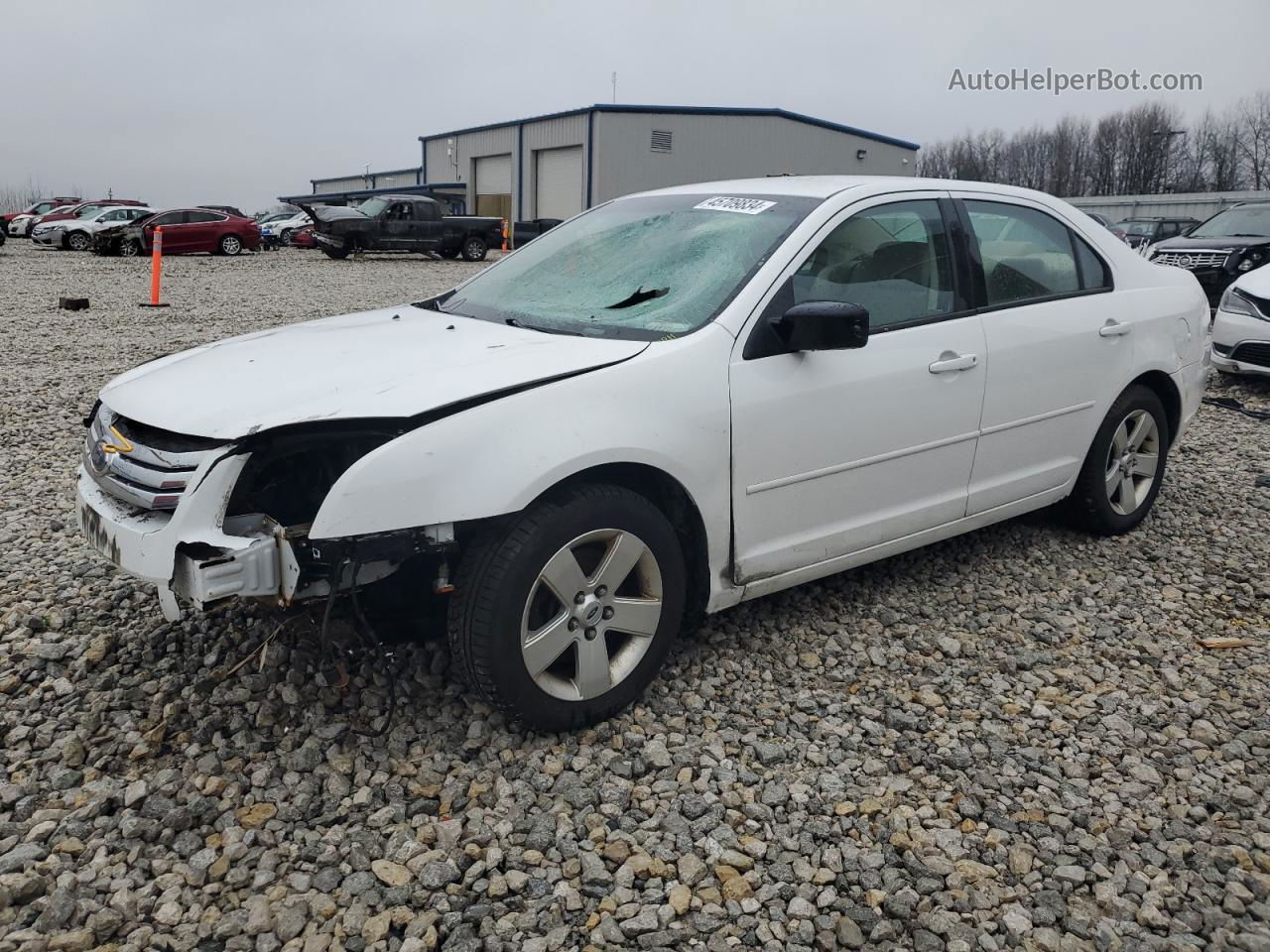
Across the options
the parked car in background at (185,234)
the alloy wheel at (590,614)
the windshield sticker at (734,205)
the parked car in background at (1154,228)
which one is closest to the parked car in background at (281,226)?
the parked car in background at (185,234)

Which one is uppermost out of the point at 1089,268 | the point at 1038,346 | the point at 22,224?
the point at 22,224

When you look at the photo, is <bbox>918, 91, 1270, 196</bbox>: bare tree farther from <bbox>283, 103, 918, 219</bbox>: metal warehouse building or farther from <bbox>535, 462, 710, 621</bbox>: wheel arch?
<bbox>535, 462, 710, 621</bbox>: wheel arch

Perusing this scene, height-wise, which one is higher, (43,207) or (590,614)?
(43,207)

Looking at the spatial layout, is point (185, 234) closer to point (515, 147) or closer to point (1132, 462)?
point (515, 147)

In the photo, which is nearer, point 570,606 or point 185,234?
point 570,606

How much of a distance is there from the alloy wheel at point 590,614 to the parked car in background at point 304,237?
99.2ft

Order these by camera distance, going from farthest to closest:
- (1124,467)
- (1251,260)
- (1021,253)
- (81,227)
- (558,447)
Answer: (81,227)
(1251,260)
(1124,467)
(1021,253)
(558,447)

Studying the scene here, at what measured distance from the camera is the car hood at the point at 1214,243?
1268 cm

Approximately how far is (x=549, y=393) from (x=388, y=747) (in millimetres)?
1136

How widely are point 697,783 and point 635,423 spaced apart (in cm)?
103

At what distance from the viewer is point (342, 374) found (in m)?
2.96

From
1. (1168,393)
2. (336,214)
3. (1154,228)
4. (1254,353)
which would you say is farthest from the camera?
(336,214)

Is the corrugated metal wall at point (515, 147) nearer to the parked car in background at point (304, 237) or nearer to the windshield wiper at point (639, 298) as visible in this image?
the parked car in background at point (304, 237)

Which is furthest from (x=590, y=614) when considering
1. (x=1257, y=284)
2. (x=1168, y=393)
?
(x=1257, y=284)
